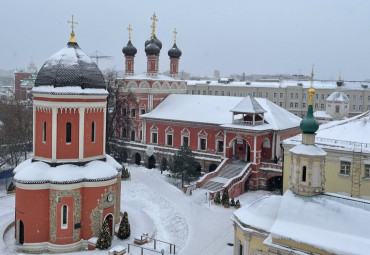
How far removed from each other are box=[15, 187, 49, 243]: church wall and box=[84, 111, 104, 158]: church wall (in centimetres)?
271

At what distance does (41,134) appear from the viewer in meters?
17.8

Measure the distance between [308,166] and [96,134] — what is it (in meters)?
10.2

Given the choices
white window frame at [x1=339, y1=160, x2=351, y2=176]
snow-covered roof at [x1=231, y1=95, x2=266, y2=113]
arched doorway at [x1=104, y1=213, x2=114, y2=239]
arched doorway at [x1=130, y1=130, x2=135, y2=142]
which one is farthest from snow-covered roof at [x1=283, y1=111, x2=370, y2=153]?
arched doorway at [x1=130, y1=130, x2=135, y2=142]

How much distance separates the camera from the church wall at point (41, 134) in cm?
1748

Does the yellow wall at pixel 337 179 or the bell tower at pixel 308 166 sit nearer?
the bell tower at pixel 308 166

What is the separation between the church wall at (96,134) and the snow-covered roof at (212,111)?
1252 centimetres

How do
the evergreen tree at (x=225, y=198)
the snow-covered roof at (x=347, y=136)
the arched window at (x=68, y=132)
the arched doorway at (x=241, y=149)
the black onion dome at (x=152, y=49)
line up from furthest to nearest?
the black onion dome at (x=152, y=49) < the arched doorway at (x=241, y=149) < the evergreen tree at (x=225, y=198) < the snow-covered roof at (x=347, y=136) < the arched window at (x=68, y=132)

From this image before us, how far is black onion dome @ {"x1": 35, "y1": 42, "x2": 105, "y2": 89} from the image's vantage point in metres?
17.5

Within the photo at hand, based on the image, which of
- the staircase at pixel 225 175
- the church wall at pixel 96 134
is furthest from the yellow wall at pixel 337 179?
the church wall at pixel 96 134

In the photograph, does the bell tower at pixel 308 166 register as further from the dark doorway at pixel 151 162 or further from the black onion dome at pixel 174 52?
the black onion dome at pixel 174 52

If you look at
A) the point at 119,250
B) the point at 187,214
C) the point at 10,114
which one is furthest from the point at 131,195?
the point at 10,114

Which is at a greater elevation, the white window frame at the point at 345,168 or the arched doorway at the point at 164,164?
the white window frame at the point at 345,168

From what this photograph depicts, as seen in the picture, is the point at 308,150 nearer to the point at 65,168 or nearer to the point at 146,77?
the point at 65,168

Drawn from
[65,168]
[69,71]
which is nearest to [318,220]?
[65,168]
